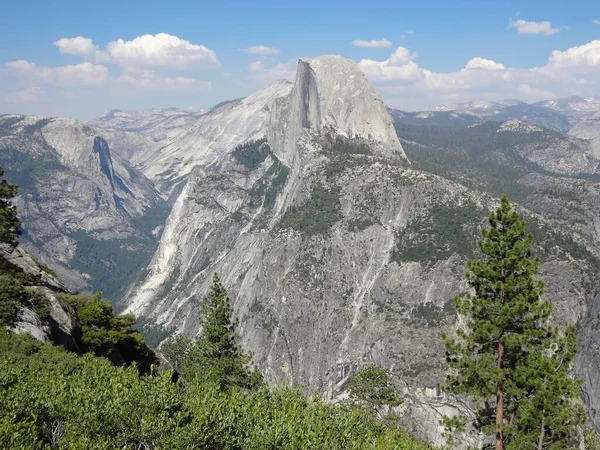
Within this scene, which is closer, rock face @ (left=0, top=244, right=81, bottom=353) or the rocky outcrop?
rock face @ (left=0, top=244, right=81, bottom=353)

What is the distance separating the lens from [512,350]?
2817 centimetres

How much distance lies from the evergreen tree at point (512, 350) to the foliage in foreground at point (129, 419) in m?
7.43

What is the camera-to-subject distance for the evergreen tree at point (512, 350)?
86.9 feet

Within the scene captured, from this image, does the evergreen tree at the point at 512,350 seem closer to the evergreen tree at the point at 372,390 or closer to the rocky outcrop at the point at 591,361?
the evergreen tree at the point at 372,390

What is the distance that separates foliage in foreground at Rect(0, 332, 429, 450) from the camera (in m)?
17.4

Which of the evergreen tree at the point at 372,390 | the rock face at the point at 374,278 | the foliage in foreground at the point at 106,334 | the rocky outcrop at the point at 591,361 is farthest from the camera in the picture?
the rock face at the point at 374,278

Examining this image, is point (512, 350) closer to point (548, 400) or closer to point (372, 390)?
point (548, 400)

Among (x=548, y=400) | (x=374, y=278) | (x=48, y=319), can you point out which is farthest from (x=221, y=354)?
(x=374, y=278)

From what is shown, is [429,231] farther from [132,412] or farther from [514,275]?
[132,412]

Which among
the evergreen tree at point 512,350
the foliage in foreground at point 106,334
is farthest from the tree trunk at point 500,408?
the foliage in foreground at point 106,334

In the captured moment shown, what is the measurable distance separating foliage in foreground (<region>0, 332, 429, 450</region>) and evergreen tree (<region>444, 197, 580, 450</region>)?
743 centimetres

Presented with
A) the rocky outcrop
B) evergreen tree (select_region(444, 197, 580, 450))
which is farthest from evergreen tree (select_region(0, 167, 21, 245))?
the rocky outcrop

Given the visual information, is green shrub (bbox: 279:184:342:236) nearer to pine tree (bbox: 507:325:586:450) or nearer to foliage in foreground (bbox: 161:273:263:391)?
foliage in foreground (bbox: 161:273:263:391)

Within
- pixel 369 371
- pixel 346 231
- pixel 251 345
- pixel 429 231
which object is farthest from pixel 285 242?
pixel 369 371
